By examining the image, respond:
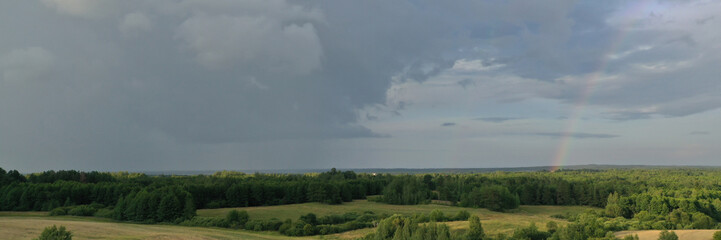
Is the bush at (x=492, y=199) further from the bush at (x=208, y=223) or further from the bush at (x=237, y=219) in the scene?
the bush at (x=208, y=223)

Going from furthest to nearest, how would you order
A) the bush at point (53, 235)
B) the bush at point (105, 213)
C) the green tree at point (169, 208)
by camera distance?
the bush at point (105, 213) → the green tree at point (169, 208) → the bush at point (53, 235)

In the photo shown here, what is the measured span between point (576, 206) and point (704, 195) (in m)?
32.1

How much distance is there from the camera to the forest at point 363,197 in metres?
53.9

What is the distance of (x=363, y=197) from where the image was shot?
5463 inches

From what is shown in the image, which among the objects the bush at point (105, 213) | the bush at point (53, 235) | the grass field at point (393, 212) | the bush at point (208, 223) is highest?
the bush at point (53, 235)

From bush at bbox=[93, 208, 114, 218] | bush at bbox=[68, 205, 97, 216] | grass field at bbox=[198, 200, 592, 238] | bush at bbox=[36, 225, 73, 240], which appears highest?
bush at bbox=[36, 225, 73, 240]

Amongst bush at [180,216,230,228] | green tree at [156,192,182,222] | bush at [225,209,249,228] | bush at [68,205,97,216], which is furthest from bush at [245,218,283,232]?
bush at [68,205,97,216]

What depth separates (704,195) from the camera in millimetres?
108188

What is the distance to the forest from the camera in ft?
177

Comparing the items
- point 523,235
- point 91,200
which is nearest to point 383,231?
point 523,235

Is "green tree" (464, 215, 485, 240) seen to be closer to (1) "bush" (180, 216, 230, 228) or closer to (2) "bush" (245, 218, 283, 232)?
(2) "bush" (245, 218, 283, 232)

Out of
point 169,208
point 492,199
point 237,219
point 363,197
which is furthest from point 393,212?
point 169,208

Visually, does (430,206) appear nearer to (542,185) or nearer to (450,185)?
(450,185)

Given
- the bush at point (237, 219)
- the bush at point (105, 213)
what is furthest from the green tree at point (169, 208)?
the bush at point (237, 219)
